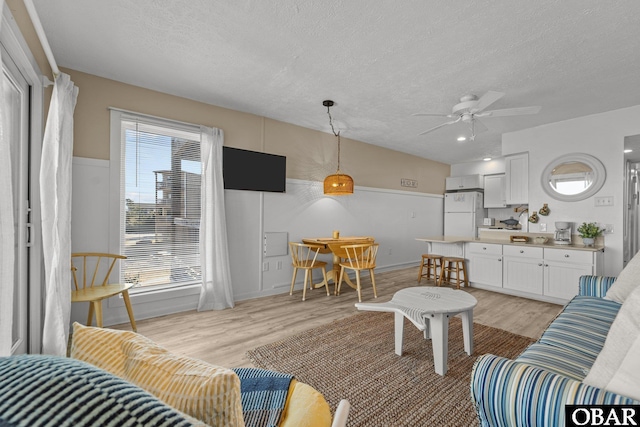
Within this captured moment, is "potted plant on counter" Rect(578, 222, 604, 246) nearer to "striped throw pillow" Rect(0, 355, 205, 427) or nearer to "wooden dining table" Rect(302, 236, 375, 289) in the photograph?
"wooden dining table" Rect(302, 236, 375, 289)

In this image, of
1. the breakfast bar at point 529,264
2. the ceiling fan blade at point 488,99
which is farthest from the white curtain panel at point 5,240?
the breakfast bar at point 529,264

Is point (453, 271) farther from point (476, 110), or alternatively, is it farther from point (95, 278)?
point (95, 278)

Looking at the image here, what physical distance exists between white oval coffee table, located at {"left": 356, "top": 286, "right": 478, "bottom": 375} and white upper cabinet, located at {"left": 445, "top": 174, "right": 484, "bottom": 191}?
16.2 feet

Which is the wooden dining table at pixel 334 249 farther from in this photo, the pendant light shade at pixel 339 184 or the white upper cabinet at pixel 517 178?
the white upper cabinet at pixel 517 178

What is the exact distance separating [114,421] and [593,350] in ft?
6.84

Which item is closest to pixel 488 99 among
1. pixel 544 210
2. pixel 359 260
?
pixel 544 210

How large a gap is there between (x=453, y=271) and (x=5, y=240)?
5190 millimetres

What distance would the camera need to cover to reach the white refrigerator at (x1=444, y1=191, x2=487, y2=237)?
21.8ft

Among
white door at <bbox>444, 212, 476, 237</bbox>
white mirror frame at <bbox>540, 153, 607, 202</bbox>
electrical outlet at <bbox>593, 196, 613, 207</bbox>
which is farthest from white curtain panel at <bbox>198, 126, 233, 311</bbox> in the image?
white door at <bbox>444, 212, 476, 237</bbox>

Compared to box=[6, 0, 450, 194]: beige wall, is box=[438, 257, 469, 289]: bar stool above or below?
below

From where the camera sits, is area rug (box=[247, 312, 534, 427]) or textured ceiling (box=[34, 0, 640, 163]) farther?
textured ceiling (box=[34, 0, 640, 163])

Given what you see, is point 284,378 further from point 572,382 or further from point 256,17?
point 256,17

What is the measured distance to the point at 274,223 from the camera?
429cm

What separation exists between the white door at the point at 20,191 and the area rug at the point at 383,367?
5.50 ft
